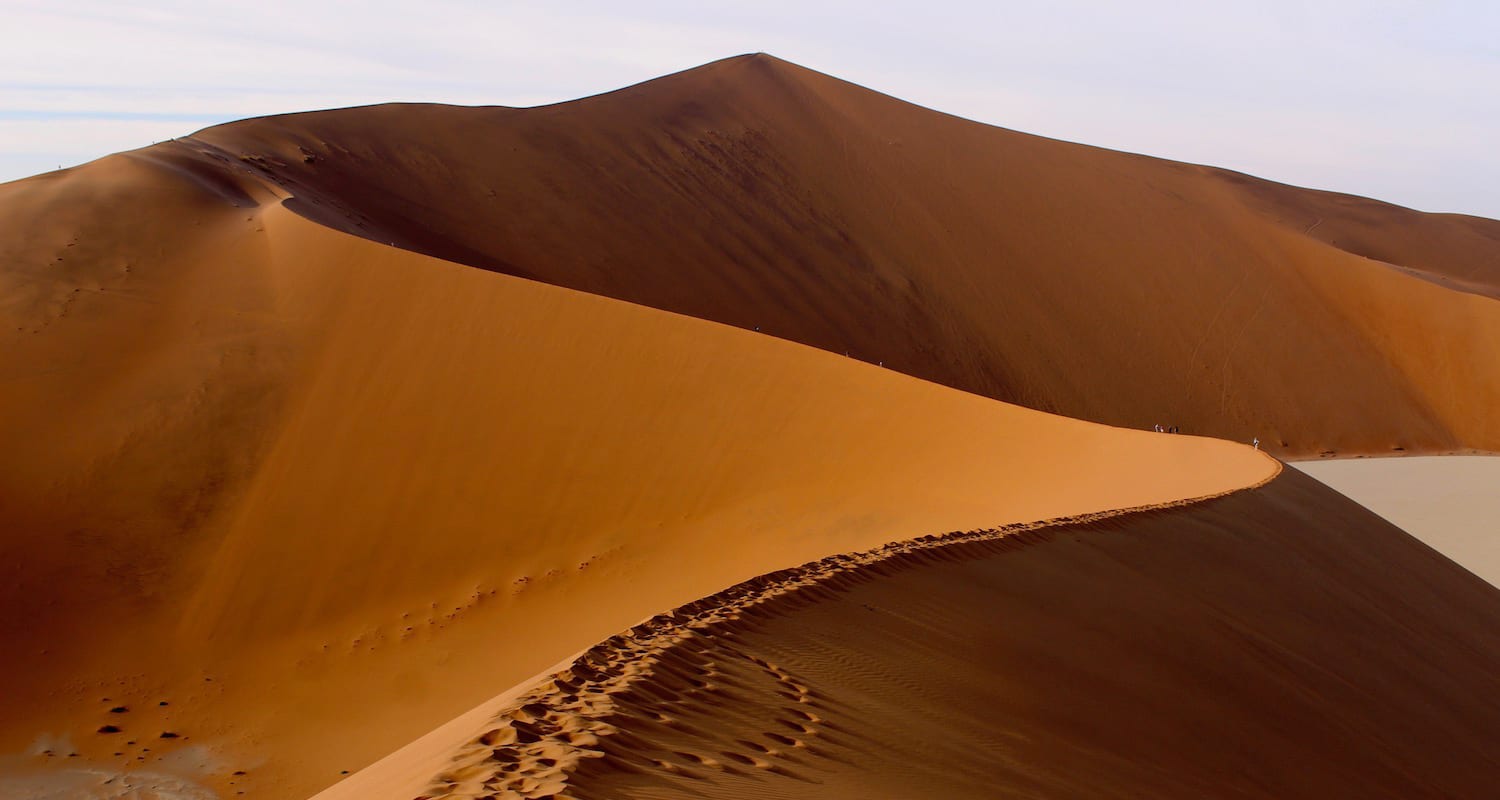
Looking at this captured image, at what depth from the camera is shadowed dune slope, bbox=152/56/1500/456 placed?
25938 mm

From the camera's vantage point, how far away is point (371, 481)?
11641 mm

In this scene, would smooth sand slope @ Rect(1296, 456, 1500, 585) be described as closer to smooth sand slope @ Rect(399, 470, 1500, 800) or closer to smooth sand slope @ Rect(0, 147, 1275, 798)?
smooth sand slope @ Rect(0, 147, 1275, 798)

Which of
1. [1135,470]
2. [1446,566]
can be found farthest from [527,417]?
[1446,566]

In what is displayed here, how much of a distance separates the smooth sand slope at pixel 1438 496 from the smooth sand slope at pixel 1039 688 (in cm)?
960

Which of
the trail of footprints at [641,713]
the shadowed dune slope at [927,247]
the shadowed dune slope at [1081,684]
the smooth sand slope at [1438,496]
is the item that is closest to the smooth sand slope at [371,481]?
the shadowed dune slope at [1081,684]

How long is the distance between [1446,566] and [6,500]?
14.3 meters

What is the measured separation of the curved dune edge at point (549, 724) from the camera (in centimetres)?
384

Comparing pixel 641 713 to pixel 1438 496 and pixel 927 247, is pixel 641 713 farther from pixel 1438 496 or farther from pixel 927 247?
pixel 927 247

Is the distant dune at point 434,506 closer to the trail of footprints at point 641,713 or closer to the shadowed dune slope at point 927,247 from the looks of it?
the trail of footprints at point 641,713

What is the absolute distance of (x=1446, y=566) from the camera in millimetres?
14203

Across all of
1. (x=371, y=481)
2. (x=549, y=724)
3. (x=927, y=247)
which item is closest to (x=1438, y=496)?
(x=927, y=247)

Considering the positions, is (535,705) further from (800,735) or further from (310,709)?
(310,709)

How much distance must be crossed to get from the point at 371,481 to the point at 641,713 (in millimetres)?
7558

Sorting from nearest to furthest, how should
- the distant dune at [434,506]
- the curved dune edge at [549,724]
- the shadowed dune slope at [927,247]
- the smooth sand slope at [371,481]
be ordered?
the curved dune edge at [549,724], the distant dune at [434,506], the smooth sand slope at [371,481], the shadowed dune slope at [927,247]
